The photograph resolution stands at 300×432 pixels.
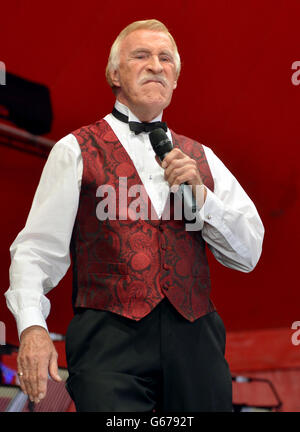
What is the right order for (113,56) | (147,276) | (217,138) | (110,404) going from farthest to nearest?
(217,138), (113,56), (147,276), (110,404)

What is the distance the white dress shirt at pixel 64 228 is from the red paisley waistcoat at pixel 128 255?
29 millimetres

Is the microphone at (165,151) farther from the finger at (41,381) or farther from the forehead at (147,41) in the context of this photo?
the finger at (41,381)

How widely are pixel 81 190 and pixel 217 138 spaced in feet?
6.99

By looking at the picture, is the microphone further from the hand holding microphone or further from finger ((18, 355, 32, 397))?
finger ((18, 355, 32, 397))

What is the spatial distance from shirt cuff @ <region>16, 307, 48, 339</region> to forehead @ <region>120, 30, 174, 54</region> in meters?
0.68

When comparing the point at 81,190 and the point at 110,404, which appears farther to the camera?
the point at 81,190

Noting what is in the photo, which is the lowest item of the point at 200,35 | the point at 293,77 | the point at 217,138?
the point at 217,138

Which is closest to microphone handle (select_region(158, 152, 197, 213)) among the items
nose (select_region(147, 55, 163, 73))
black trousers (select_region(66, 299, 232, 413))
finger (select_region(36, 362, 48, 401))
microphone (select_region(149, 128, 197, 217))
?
microphone (select_region(149, 128, 197, 217))

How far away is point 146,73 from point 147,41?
10 cm

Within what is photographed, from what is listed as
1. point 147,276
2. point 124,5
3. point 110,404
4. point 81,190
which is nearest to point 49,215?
point 81,190

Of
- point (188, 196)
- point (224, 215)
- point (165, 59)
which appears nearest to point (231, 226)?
point (224, 215)

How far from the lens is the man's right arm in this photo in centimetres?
112

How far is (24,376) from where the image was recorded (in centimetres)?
107
